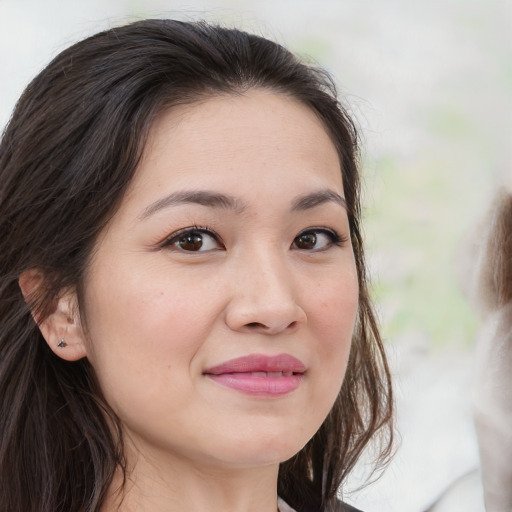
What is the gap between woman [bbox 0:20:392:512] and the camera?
50.3 inches

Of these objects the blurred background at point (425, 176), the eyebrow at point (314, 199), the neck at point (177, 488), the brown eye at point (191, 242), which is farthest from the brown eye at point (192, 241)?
the blurred background at point (425, 176)

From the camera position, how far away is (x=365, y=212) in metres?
2.26

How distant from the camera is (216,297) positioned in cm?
126

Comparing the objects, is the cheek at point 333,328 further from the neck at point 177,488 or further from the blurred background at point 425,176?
the blurred background at point 425,176

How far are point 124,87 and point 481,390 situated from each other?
1.50m

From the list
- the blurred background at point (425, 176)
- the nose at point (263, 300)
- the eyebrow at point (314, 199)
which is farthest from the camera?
the blurred background at point (425, 176)

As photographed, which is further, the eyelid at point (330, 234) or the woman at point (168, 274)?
the eyelid at point (330, 234)

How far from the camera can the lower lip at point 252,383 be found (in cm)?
127

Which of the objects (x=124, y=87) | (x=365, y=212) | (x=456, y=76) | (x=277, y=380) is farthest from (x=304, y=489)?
(x=456, y=76)

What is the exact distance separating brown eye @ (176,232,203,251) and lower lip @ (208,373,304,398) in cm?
19

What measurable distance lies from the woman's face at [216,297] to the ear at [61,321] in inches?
1.1

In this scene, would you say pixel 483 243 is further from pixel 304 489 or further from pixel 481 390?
pixel 304 489

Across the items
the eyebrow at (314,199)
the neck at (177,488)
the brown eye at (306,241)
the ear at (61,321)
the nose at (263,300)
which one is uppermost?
the eyebrow at (314,199)

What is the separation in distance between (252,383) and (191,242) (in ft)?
0.74
